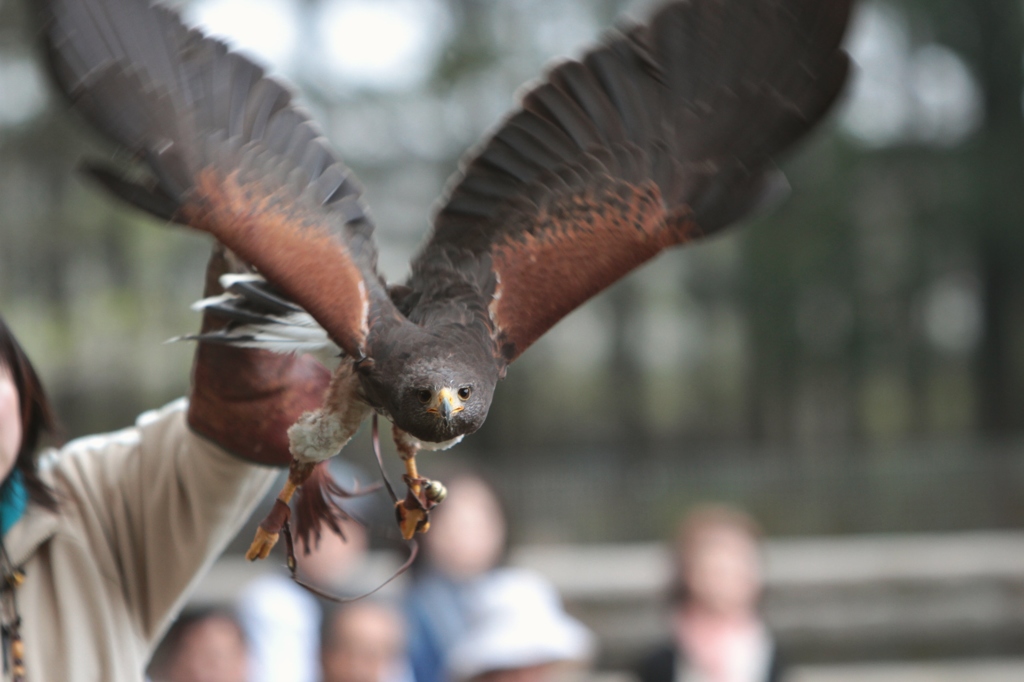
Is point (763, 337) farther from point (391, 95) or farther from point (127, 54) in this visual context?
point (127, 54)

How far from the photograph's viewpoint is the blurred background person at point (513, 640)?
2.96m

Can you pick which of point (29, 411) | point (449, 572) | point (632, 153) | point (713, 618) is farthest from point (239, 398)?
point (713, 618)

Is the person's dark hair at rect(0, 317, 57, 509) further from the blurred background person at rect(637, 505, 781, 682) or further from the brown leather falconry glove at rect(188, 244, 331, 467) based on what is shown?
the blurred background person at rect(637, 505, 781, 682)

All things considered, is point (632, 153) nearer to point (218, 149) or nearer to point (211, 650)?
point (218, 149)

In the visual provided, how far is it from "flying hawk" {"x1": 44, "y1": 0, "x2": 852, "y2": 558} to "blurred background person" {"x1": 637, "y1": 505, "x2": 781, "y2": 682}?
6.09 ft

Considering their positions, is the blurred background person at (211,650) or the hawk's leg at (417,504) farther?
the blurred background person at (211,650)

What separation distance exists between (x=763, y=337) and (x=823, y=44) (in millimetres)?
13113

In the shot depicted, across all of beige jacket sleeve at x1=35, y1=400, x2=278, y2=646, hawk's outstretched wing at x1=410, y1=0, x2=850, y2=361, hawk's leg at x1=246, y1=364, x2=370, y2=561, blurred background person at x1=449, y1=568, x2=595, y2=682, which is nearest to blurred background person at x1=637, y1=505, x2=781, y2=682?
blurred background person at x1=449, y1=568, x2=595, y2=682

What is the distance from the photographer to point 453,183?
2.04m

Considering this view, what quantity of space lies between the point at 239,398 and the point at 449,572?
168cm

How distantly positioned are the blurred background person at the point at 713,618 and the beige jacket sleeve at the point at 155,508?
200 centimetres

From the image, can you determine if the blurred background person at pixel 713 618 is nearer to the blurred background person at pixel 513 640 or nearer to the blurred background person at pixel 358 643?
the blurred background person at pixel 513 640

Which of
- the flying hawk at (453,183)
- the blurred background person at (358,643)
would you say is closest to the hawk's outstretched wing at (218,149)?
the flying hawk at (453,183)

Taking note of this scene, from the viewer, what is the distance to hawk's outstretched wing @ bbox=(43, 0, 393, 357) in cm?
158
